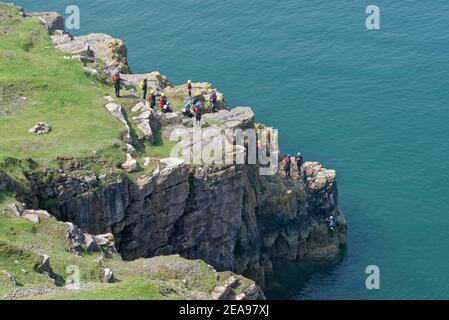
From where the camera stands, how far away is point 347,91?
127375mm

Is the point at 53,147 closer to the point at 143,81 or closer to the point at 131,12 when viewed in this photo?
the point at 143,81

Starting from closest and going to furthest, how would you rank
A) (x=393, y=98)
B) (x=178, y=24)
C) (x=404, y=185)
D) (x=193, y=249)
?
Result: (x=193, y=249) < (x=404, y=185) < (x=393, y=98) < (x=178, y=24)

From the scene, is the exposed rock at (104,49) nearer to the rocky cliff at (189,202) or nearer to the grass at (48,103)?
the rocky cliff at (189,202)

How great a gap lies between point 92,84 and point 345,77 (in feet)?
166

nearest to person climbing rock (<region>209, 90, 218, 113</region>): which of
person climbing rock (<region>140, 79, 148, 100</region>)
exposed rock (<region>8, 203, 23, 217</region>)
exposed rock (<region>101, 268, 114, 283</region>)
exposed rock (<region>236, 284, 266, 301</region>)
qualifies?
person climbing rock (<region>140, 79, 148, 100</region>)

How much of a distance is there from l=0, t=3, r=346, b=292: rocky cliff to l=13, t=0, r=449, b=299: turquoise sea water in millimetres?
4636

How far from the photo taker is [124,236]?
79.4m

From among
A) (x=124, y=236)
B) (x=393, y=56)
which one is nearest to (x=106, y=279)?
(x=124, y=236)

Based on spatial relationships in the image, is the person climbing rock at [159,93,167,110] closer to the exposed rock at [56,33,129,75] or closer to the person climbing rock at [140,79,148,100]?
the person climbing rock at [140,79,148,100]

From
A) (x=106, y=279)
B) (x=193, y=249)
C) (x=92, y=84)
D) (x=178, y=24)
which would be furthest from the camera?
(x=178, y=24)

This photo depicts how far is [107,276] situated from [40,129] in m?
23.7

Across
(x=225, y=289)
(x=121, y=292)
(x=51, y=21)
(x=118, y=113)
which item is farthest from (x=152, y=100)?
(x=121, y=292)

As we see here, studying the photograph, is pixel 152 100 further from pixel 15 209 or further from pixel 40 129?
pixel 15 209

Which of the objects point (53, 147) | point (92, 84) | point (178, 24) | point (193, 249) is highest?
point (178, 24)
